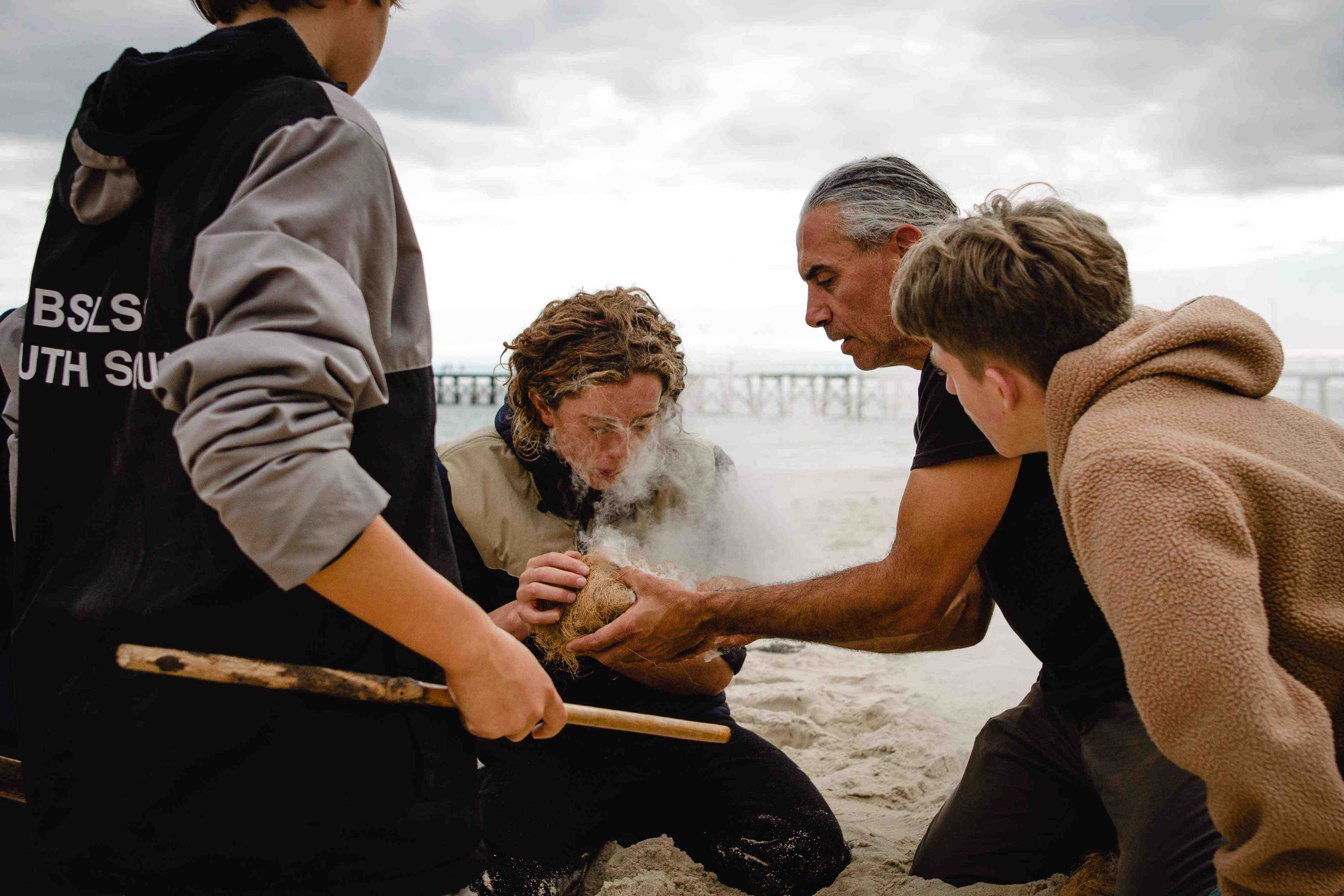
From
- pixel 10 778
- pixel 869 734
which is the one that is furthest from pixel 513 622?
pixel 869 734

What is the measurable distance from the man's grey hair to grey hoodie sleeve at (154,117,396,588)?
73.1 inches

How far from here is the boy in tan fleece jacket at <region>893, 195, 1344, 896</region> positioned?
1378 millimetres

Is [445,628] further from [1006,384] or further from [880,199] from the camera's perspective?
[880,199]

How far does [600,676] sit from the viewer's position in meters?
2.86

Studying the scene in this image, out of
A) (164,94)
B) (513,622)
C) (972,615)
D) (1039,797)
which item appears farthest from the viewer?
(972,615)

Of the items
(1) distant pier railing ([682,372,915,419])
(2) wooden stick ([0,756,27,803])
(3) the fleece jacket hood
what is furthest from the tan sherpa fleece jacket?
(1) distant pier railing ([682,372,915,419])

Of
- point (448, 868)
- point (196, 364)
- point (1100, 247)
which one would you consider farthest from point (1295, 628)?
point (196, 364)

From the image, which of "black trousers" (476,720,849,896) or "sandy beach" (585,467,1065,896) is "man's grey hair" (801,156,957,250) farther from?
"black trousers" (476,720,849,896)

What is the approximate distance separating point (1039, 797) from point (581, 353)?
1.85 m

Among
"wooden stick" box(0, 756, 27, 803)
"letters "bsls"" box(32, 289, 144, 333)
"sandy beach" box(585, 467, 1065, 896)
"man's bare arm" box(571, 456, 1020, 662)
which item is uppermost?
"letters "bsls"" box(32, 289, 144, 333)

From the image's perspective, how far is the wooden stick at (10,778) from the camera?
171 centimetres

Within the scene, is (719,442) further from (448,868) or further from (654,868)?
(448,868)

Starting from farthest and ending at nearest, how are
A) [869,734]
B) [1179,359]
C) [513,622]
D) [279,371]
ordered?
[869,734] → [513,622] → [1179,359] → [279,371]

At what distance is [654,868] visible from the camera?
2.80 meters
